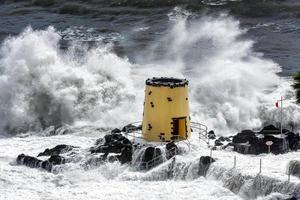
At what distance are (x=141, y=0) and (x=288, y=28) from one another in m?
12.6

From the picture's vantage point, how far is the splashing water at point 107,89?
110 feet

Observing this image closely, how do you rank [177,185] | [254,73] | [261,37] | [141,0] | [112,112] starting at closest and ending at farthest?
[177,185] → [112,112] → [254,73] → [261,37] → [141,0]

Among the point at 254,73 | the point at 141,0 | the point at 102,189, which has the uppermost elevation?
the point at 141,0

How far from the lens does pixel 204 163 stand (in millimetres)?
23328

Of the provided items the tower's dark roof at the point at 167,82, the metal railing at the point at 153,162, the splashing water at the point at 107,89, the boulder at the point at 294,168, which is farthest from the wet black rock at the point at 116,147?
the splashing water at the point at 107,89

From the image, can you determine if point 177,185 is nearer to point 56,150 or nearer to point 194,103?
point 56,150

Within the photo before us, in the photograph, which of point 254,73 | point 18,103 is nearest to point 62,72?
point 18,103

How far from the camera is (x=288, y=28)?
163 feet

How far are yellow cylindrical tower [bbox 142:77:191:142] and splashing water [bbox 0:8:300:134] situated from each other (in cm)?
618

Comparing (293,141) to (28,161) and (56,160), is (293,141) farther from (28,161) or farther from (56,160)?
(28,161)

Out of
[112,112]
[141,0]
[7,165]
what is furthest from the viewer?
[141,0]

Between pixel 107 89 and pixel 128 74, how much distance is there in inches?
121

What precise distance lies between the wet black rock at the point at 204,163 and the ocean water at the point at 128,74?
1.16ft

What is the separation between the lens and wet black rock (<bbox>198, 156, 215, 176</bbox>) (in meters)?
23.2
